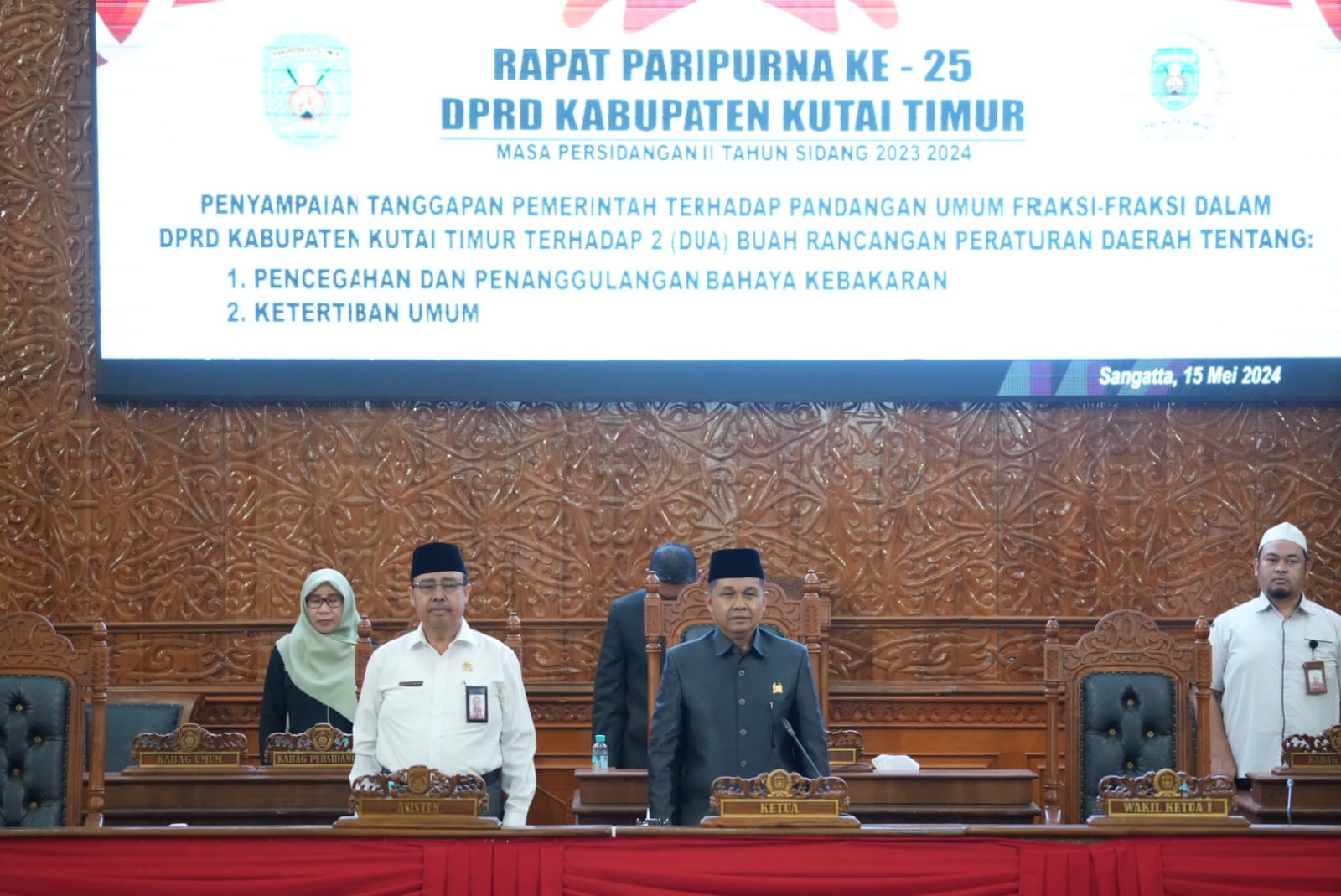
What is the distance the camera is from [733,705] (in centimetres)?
332

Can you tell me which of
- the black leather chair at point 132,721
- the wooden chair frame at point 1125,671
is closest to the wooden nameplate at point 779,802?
the wooden chair frame at point 1125,671

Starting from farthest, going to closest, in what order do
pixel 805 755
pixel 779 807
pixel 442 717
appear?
pixel 442 717 < pixel 805 755 < pixel 779 807

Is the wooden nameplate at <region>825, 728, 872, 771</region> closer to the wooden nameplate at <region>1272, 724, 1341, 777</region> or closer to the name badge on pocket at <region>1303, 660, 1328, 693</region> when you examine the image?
the wooden nameplate at <region>1272, 724, 1341, 777</region>

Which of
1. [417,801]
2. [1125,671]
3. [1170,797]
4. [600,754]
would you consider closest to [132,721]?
[600,754]

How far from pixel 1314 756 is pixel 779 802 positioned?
1355mm

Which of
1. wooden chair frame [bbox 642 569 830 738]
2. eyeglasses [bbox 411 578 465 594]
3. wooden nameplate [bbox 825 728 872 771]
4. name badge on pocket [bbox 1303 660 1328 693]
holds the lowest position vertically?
wooden nameplate [bbox 825 728 872 771]

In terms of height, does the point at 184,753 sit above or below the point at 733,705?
below

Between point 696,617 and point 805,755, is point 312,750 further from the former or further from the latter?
point 696,617

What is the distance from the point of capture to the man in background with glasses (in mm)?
3482

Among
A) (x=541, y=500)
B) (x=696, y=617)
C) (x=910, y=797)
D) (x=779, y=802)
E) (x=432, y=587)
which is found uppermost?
(x=541, y=500)

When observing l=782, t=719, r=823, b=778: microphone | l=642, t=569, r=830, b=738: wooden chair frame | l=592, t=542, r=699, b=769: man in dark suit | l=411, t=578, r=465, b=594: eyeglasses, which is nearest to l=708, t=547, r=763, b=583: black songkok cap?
l=782, t=719, r=823, b=778: microphone

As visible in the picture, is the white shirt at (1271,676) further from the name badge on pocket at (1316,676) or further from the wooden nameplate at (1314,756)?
the wooden nameplate at (1314,756)

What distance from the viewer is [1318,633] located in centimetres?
434

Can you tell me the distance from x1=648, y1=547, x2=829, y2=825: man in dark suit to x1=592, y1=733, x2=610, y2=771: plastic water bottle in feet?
1.54
